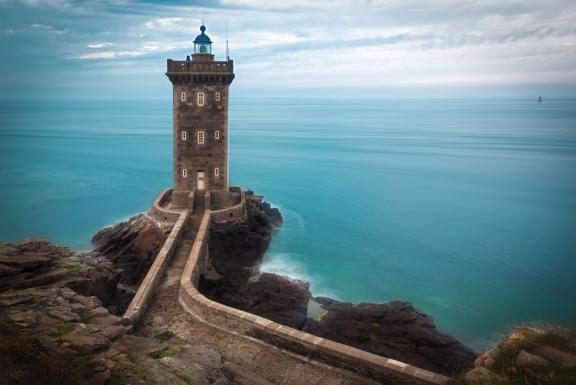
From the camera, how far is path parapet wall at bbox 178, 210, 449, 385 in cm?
812

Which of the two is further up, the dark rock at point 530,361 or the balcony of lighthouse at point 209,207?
the dark rock at point 530,361

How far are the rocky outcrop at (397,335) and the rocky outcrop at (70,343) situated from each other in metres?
5.94

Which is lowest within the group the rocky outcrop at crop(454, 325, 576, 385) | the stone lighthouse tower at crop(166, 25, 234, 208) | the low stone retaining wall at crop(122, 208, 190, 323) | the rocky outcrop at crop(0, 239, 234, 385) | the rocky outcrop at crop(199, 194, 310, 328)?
the rocky outcrop at crop(199, 194, 310, 328)

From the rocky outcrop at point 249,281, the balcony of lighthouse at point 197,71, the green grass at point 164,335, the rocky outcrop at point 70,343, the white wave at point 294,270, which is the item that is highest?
the balcony of lighthouse at point 197,71

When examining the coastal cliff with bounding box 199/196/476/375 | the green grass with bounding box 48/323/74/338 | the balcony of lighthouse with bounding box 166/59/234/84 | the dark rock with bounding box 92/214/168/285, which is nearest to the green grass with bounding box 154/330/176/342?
the green grass with bounding box 48/323/74/338

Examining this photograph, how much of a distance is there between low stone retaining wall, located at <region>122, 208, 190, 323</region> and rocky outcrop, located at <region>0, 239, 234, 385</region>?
2.92ft

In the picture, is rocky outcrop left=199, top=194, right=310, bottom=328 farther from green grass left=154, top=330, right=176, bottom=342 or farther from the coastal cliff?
green grass left=154, top=330, right=176, bottom=342

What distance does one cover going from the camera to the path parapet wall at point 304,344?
8125 millimetres

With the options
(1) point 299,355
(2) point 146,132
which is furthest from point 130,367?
(2) point 146,132

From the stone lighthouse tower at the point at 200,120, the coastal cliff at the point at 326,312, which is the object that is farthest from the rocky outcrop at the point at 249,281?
the stone lighthouse tower at the point at 200,120

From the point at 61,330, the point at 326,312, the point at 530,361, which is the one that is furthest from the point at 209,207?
the point at 530,361

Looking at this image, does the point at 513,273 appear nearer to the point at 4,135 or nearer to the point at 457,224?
the point at 457,224

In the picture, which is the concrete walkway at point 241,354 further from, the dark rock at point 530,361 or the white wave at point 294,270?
the white wave at point 294,270

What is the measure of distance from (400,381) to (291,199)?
29429mm
